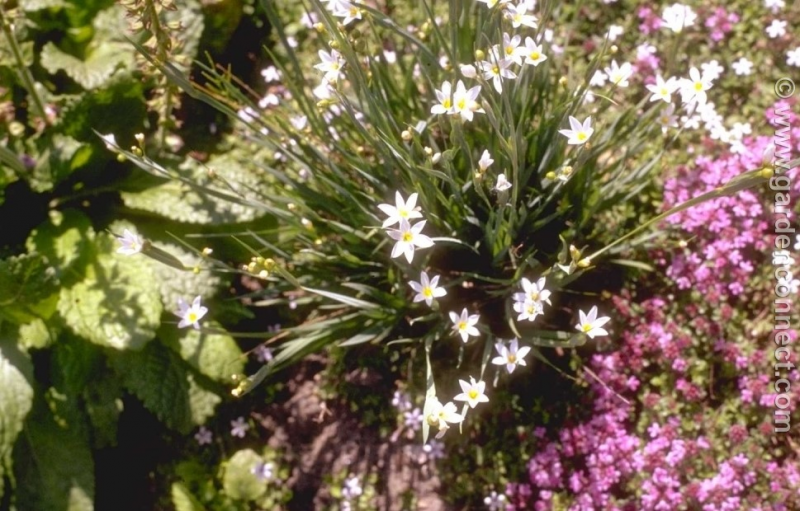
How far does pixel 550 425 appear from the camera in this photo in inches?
126

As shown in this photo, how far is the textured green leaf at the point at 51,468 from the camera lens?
130 inches

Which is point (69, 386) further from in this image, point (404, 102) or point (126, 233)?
point (404, 102)

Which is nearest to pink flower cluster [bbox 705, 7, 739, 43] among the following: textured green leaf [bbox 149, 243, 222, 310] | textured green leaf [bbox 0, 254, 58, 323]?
textured green leaf [bbox 149, 243, 222, 310]

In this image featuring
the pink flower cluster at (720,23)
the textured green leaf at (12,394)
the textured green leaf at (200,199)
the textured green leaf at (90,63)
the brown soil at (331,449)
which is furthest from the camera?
the pink flower cluster at (720,23)

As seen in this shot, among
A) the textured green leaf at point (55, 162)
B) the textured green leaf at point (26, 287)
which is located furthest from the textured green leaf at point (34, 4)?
the textured green leaf at point (26, 287)

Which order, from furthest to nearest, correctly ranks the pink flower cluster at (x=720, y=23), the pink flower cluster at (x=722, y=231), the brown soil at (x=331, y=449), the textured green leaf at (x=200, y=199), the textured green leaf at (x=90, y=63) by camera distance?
the pink flower cluster at (x=720, y=23) → the textured green leaf at (x=90, y=63) → the brown soil at (x=331, y=449) → the textured green leaf at (x=200, y=199) → the pink flower cluster at (x=722, y=231)

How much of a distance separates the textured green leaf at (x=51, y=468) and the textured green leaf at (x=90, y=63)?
153cm

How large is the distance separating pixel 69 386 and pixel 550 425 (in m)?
2.11

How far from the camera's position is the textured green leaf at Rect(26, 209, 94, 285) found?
324 centimetres

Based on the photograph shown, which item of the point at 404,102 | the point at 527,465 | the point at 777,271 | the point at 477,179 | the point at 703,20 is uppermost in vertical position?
the point at 703,20

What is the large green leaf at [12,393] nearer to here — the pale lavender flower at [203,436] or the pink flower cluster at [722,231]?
the pale lavender flower at [203,436]

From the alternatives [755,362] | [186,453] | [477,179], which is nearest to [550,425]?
[755,362]

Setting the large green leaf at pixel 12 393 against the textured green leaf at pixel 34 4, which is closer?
the large green leaf at pixel 12 393

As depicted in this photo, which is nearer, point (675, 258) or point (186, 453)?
point (675, 258)
